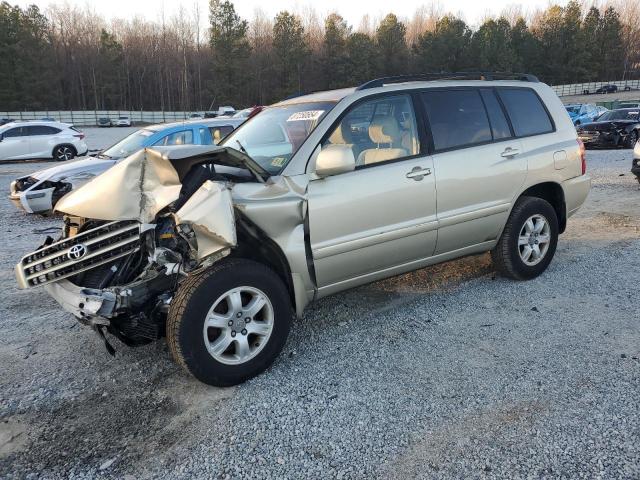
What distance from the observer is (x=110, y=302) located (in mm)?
2809

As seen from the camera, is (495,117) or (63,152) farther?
(63,152)

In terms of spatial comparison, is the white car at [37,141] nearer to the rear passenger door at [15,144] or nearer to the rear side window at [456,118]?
the rear passenger door at [15,144]

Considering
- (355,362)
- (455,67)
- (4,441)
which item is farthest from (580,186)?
(455,67)

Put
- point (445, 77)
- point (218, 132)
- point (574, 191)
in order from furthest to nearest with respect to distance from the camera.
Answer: point (218, 132), point (574, 191), point (445, 77)

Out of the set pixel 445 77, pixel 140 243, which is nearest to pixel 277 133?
pixel 140 243

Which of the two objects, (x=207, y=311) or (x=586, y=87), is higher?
(x=586, y=87)

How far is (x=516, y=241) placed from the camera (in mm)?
4590

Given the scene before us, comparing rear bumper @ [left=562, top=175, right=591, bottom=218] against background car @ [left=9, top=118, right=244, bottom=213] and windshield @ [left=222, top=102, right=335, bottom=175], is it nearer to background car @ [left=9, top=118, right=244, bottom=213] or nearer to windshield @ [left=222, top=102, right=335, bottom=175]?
windshield @ [left=222, top=102, right=335, bottom=175]

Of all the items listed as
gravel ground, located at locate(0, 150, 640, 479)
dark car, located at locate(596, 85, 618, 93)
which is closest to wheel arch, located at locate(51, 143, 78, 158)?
gravel ground, located at locate(0, 150, 640, 479)

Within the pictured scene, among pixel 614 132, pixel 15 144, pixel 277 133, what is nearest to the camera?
pixel 277 133

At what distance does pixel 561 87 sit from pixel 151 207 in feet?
262

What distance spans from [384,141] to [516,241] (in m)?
1.72

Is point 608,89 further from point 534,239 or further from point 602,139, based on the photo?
point 534,239

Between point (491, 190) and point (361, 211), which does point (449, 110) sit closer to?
point (491, 190)
